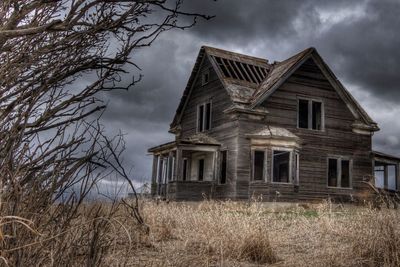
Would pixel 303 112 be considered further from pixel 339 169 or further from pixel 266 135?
pixel 266 135

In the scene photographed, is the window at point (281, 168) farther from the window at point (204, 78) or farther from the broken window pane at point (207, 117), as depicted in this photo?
the window at point (204, 78)

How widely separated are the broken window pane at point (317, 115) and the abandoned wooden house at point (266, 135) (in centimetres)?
5

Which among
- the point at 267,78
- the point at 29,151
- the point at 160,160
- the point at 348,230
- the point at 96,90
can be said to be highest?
the point at 267,78

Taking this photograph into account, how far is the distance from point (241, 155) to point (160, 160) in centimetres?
492

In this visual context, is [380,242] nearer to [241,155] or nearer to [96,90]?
[96,90]

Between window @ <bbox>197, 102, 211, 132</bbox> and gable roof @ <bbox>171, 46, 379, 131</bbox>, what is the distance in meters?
1.71

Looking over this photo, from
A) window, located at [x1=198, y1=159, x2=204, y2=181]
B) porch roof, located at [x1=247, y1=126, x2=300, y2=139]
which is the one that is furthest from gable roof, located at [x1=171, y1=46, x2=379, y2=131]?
window, located at [x1=198, y1=159, x2=204, y2=181]

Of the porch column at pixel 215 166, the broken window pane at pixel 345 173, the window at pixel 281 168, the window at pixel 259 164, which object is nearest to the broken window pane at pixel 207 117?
the porch column at pixel 215 166

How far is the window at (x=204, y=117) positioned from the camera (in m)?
24.7

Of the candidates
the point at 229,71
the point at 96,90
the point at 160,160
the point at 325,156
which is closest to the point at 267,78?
the point at 229,71

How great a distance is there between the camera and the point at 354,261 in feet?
21.8

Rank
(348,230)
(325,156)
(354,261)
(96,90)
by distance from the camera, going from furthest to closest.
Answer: (325,156), (348,230), (354,261), (96,90)

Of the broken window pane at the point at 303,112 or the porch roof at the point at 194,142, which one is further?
the broken window pane at the point at 303,112

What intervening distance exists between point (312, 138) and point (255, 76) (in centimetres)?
A: 461
